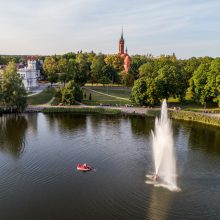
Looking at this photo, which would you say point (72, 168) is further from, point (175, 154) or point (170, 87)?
point (170, 87)

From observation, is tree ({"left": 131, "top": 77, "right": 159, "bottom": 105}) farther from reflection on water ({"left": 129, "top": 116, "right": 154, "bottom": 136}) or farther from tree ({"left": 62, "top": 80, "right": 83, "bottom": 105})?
tree ({"left": 62, "top": 80, "right": 83, "bottom": 105})

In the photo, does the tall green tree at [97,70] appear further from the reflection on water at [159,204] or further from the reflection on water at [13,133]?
the reflection on water at [159,204]

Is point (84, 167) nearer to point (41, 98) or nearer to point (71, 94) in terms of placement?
point (71, 94)

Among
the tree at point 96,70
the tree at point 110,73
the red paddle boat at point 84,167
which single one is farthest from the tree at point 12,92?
the tree at point 110,73

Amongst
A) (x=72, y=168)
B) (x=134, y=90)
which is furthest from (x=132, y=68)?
(x=72, y=168)

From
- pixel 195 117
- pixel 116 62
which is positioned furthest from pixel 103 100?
pixel 116 62
